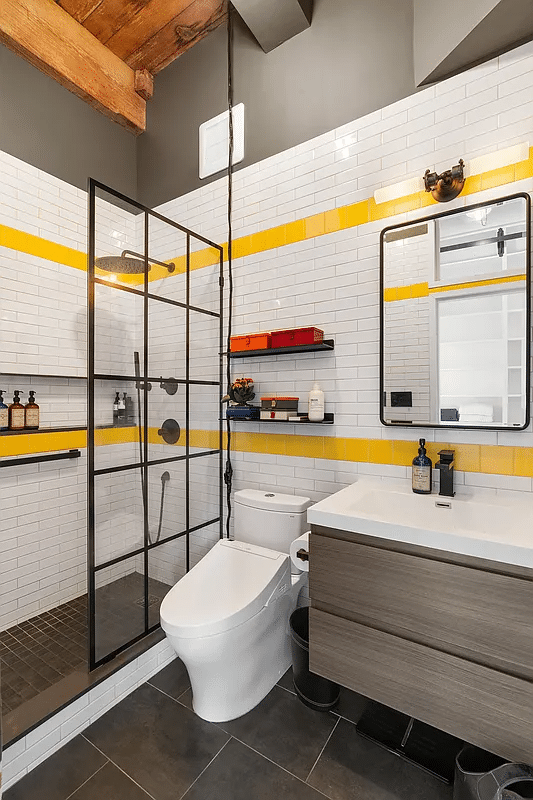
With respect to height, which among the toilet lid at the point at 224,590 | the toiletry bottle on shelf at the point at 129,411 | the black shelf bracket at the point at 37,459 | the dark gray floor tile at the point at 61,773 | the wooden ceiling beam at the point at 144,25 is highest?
the wooden ceiling beam at the point at 144,25

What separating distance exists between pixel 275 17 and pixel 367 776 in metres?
3.29

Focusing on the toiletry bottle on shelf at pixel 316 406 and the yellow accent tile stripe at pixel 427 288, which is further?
the toiletry bottle on shelf at pixel 316 406

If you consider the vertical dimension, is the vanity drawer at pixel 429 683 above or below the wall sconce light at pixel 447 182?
below

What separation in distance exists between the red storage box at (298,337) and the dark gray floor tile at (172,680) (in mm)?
1600

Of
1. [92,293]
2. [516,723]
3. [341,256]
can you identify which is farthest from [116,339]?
[516,723]

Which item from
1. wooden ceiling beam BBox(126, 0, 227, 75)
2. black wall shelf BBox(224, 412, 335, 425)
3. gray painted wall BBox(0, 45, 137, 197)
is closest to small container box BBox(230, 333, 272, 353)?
black wall shelf BBox(224, 412, 335, 425)

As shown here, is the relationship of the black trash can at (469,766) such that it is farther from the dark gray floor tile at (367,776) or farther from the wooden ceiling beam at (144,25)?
the wooden ceiling beam at (144,25)

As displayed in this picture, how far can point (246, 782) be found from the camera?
1.39m

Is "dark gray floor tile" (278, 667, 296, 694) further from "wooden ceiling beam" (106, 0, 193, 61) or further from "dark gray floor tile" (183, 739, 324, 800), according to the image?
"wooden ceiling beam" (106, 0, 193, 61)

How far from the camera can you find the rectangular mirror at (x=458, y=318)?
5.10ft

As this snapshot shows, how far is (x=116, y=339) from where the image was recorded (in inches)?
73.4

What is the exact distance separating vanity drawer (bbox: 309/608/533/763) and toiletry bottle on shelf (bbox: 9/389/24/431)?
1.75m

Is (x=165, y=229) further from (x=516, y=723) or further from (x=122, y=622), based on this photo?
(x=516, y=723)

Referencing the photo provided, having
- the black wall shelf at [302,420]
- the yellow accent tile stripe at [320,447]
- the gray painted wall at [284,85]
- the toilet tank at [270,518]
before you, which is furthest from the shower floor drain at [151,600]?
the gray painted wall at [284,85]
